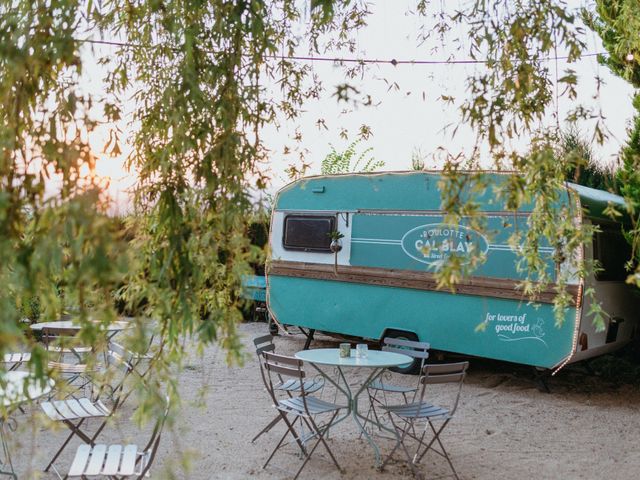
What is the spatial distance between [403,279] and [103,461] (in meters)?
5.11

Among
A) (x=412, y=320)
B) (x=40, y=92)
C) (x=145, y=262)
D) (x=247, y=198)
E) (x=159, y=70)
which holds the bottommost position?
(x=412, y=320)

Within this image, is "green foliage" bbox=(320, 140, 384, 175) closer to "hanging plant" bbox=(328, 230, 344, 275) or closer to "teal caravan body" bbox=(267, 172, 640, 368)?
"teal caravan body" bbox=(267, 172, 640, 368)

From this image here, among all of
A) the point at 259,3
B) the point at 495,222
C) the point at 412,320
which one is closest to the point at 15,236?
the point at 259,3

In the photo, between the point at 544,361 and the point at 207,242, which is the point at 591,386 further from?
the point at 207,242

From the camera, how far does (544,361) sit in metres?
7.41

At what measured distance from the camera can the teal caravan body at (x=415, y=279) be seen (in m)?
7.45

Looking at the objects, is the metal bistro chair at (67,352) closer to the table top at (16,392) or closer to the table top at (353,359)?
the table top at (16,392)

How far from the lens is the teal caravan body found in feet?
24.4

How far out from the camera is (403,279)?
27.4ft

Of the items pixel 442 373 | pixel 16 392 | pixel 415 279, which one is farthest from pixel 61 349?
pixel 415 279

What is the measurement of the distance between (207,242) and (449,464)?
365 cm

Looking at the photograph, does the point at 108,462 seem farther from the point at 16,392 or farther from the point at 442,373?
the point at 442,373

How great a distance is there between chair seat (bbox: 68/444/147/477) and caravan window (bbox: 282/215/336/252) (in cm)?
524

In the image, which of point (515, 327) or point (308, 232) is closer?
point (515, 327)
